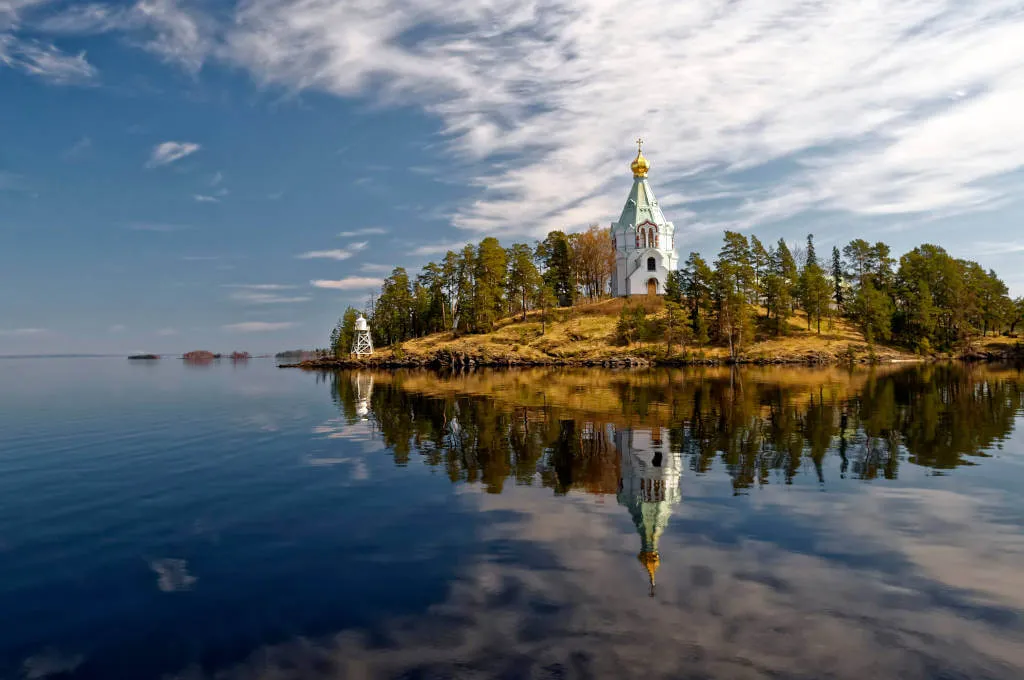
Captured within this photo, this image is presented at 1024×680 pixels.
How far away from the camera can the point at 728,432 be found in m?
28.4

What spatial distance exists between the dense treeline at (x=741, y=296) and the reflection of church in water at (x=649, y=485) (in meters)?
81.3

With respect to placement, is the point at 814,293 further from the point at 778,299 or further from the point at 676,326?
the point at 676,326

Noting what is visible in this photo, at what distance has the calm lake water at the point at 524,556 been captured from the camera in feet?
29.0

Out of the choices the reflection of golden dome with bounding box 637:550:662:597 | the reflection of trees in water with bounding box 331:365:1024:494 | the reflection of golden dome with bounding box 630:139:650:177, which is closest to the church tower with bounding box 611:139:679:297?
the reflection of golden dome with bounding box 630:139:650:177

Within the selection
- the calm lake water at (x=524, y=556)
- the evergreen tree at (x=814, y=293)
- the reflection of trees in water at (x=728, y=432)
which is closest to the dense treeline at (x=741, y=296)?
the evergreen tree at (x=814, y=293)

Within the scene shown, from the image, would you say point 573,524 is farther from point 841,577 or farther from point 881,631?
point 881,631

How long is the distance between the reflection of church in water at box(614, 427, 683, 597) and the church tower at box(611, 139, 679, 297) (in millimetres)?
100800

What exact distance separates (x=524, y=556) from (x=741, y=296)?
98913 millimetres

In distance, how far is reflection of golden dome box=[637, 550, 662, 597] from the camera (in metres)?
11.8

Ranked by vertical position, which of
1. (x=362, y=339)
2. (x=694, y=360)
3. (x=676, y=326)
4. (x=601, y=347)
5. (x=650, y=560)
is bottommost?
(x=650, y=560)

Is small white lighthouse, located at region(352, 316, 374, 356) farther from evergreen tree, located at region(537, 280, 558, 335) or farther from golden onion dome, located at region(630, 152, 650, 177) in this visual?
golden onion dome, located at region(630, 152, 650, 177)

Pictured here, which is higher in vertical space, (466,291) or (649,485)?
(466,291)

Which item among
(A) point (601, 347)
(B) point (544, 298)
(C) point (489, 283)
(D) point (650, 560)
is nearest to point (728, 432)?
(D) point (650, 560)

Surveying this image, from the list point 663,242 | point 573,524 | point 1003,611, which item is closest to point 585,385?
point 573,524
